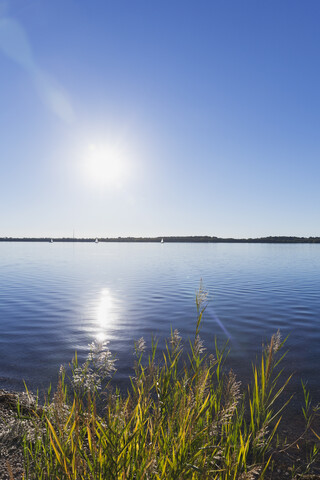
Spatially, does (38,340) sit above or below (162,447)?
below

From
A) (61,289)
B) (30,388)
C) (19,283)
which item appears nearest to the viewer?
(30,388)

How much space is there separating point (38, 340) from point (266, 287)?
20.1 meters

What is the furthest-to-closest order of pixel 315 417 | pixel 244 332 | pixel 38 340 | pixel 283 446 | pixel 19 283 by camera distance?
pixel 19 283
pixel 244 332
pixel 38 340
pixel 315 417
pixel 283 446

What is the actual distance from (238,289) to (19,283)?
63.9ft

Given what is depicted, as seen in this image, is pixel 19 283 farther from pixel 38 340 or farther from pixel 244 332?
pixel 244 332

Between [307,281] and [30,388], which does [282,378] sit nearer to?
[30,388]

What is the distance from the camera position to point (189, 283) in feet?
95.5

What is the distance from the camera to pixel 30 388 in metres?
7.91

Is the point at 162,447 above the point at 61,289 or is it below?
above

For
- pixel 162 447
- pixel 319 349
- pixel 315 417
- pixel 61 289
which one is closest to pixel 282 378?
pixel 315 417

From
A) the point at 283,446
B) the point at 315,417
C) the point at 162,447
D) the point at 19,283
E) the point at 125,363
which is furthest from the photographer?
the point at 19,283

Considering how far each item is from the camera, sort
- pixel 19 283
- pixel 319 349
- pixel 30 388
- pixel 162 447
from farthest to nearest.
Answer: pixel 19 283
pixel 319 349
pixel 30 388
pixel 162 447

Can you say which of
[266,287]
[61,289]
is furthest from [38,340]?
[266,287]

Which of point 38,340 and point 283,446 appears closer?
point 283,446
